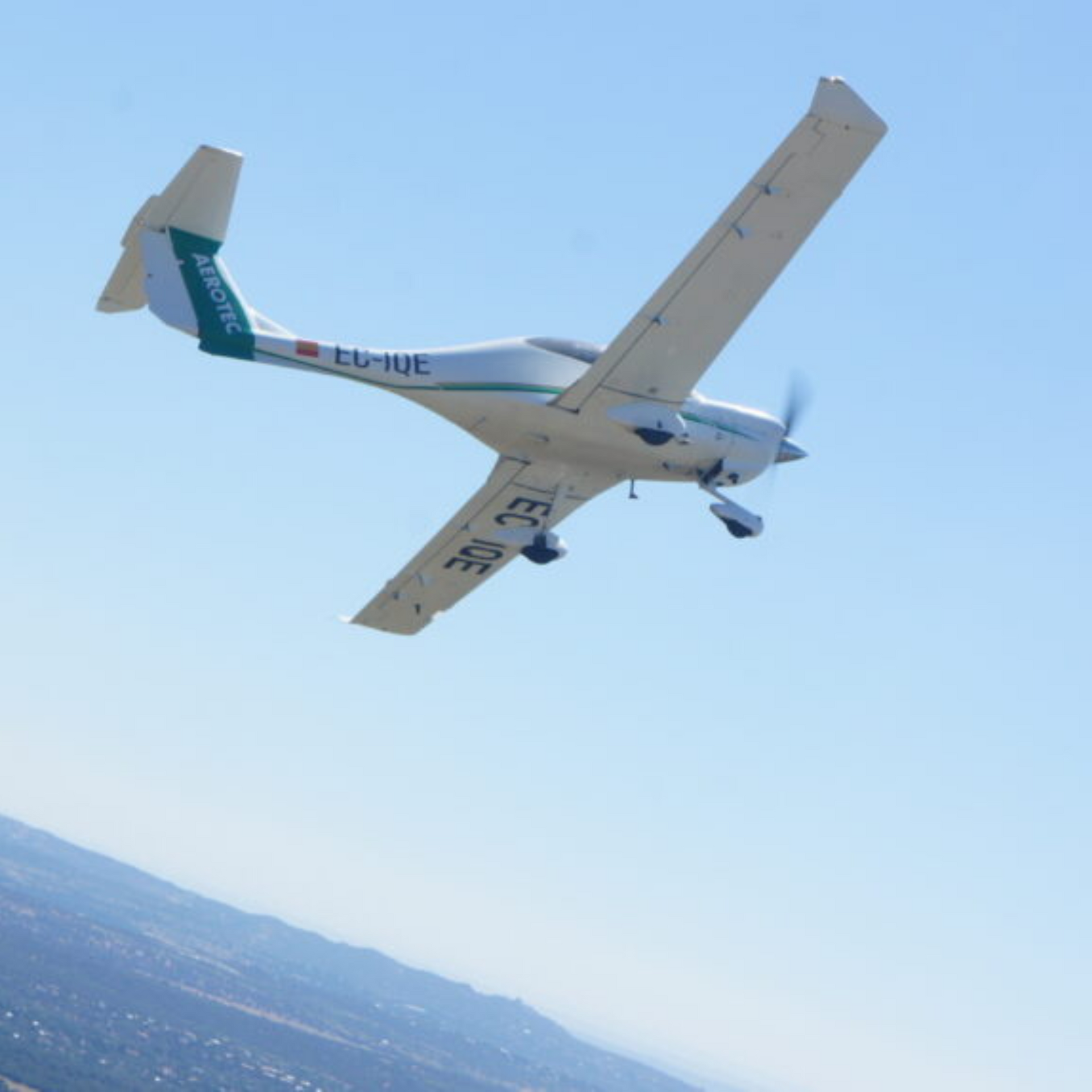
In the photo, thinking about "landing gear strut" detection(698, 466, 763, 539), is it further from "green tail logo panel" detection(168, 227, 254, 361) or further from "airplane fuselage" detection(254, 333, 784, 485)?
"green tail logo panel" detection(168, 227, 254, 361)

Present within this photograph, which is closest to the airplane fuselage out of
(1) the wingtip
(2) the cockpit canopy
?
(2) the cockpit canopy

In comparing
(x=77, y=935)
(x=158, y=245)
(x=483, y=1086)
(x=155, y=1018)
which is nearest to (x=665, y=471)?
(x=158, y=245)

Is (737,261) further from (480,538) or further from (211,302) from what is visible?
(480,538)

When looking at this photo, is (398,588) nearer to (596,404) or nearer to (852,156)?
(596,404)

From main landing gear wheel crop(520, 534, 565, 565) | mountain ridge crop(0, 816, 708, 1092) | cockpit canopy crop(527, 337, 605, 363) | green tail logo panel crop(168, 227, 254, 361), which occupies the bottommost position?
mountain ridge crop(0, 816, 708, 1092)

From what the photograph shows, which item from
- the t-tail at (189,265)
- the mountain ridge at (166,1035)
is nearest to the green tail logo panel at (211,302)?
the t-tail at (189,265)

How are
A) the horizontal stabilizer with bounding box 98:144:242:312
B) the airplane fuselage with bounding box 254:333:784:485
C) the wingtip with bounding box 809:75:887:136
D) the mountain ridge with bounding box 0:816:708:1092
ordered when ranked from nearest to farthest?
the wingtip with bounding box 809:75:887:136
the horizontal stabilizer with bounding box 98:144:242:312
the airplane fuselage with bounding box 254:333:784:485
the mountain ridge with bounding box 0:816:708:1092
